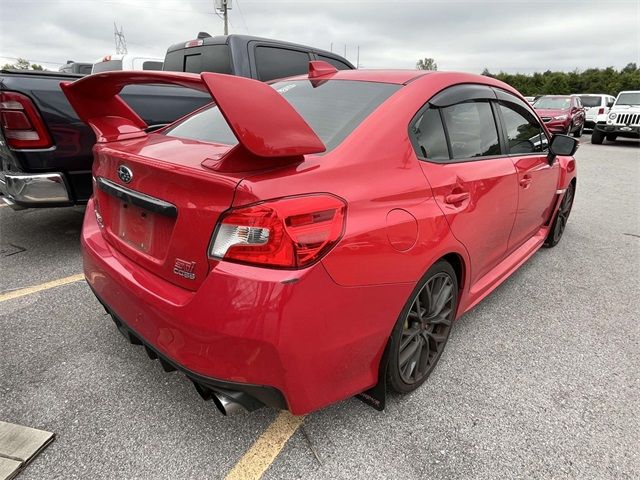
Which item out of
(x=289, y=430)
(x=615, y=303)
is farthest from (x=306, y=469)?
(x=615, y=303)

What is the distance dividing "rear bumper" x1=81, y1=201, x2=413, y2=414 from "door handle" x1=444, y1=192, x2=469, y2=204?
523 mm

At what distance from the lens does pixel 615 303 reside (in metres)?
3.32

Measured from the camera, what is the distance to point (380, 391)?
1.89 m

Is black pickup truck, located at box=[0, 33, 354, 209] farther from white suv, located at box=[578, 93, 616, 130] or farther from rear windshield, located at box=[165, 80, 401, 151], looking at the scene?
white suv, located at box=[578, 93, 616, 130]

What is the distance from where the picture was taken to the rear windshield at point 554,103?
16.5 metres

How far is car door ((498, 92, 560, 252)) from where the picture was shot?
9.53 ft

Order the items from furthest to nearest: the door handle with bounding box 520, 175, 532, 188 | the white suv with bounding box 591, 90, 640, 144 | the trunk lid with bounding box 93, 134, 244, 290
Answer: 1. the white suv with bounding box 591, 90, 640, 144
2. the door handle with bounding box 520, 175, 532, 188
3. the trunk lid with bounding box 93, 134, 244, 290

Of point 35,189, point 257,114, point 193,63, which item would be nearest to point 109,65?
point 193,63

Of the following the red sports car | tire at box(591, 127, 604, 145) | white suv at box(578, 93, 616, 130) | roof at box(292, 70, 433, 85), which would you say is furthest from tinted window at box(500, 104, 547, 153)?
white suv at box(578, 93, 616, 130)

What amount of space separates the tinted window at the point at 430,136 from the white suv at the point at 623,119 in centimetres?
1598

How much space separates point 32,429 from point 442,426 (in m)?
1.82

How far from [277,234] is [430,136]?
3.52ft

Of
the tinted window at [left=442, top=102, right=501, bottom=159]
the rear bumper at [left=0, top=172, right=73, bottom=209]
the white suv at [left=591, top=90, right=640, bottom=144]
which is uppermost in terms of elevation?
the tinted window at [left=442, top=102, right=501, bottom=159]

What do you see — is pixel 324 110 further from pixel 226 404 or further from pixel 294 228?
pixel 226 404
